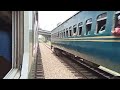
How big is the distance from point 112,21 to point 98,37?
0.87 metres

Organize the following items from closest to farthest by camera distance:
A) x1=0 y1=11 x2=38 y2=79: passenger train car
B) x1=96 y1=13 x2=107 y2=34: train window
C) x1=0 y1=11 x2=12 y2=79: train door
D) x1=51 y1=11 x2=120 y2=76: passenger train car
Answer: x1=0 y1=11 x2=38 y2=79: passenger train car
x1=0 y1=11 x2=12 y2=79: train door
x1=51 y1=11 x2=120 y2=76: passenger train car
x1=96 y1=13 x2=107 y2=34: train window

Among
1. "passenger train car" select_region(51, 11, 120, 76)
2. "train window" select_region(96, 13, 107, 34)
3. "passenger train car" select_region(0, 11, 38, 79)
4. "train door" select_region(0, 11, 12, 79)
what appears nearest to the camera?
"passenger train car" select_region(0, 11, 38, 79)

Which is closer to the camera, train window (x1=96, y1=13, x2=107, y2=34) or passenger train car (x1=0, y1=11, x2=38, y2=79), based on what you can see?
passenger train car (x1=0, y1=11, x2=38, y2=79)

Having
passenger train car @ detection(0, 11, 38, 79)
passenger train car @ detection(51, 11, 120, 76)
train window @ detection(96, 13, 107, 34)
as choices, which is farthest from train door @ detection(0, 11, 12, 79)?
train window @ detection(96, 13, 107, 34)

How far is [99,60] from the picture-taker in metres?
5.89

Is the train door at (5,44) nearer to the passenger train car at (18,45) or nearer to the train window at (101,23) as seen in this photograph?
the passenger train car at (18,45)

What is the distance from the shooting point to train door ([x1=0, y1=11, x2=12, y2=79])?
4211mm

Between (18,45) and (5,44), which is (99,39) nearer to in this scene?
(5,44)

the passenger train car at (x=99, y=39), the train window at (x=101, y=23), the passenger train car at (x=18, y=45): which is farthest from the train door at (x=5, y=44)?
the train window at (x=101, y=23)

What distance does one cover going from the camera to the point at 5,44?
170 inches

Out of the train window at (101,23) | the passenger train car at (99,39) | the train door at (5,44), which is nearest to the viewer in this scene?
the train door at (5,44)

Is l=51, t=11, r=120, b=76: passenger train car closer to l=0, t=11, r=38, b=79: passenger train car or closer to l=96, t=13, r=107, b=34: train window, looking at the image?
l=96, t=13, r=107, b=34: train window

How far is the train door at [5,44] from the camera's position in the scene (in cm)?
421
